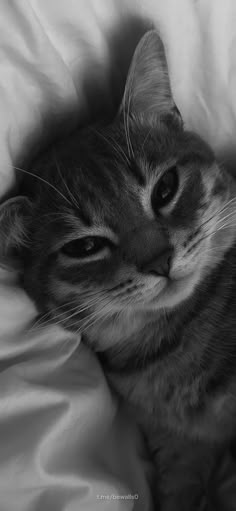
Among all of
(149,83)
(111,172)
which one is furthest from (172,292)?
(149,83)

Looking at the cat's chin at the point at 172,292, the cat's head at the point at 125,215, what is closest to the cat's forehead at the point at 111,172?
the cat's head at the point at 125,215

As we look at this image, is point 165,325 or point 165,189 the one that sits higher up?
point 165,189

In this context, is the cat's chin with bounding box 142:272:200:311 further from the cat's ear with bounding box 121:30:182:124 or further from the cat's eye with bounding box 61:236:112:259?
the cat's ear with bounding box 121:30:182:124

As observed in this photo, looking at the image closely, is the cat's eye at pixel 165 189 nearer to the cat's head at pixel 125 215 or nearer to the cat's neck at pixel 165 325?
the cat's head at pixel 125 215

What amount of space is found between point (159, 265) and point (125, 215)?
0.41 feet

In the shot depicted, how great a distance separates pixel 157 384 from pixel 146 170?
430mm

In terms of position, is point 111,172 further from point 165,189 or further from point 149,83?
point 149,83

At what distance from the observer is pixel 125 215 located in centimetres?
87

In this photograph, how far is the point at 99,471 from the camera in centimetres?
89

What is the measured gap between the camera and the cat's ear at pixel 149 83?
931 mm

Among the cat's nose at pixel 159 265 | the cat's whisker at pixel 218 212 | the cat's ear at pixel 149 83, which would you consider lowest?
Result: the cat's whisker at pixel 218 212

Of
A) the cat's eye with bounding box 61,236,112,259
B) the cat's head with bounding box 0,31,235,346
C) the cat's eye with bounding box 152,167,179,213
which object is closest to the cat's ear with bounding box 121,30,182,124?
the cat's head with bounding box 0,31,235,346

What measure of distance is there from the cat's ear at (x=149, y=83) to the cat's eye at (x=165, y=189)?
0.16 meters

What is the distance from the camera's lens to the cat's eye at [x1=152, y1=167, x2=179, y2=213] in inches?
35.9
